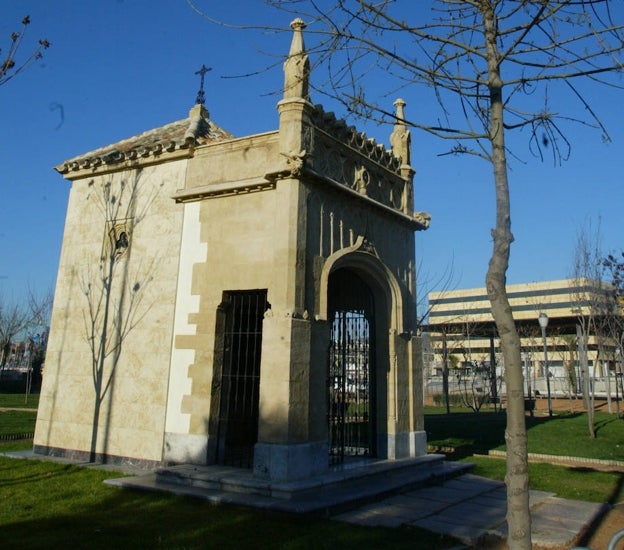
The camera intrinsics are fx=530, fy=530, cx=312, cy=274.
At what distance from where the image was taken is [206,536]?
596 centimetres

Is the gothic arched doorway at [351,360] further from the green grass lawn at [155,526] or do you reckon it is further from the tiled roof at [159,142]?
the tiled roof at [159,142]

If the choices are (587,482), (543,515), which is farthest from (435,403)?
(543,515)

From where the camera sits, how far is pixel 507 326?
435cm

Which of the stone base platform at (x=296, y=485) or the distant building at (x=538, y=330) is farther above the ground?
the distant building at (x=538, y=330)

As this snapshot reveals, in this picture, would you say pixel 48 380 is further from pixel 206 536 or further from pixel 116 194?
pixel 206 536

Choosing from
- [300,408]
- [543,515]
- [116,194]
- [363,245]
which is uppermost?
[116,194]

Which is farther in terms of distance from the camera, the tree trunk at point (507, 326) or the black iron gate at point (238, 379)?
the black iron gate at point (238, 379)

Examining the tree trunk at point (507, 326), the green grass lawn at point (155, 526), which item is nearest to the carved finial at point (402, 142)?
the tree trunk at point (507, 326)

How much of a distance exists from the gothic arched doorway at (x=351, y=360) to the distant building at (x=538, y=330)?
11.6 meters

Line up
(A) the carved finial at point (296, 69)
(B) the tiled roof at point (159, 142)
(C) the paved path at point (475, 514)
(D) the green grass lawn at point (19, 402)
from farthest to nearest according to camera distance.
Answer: (D) the green grass lawn at point (19, 402)
(B) the tiled roof at point (159, 142)
(A) the carved finial at point (296, 69)
(C) the paved path at point (475, 514)

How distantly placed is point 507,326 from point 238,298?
5982 mm

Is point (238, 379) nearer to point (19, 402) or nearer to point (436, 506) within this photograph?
point (436, 506)

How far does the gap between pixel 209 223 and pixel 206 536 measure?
5299 mm

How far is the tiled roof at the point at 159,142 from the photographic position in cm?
1017
